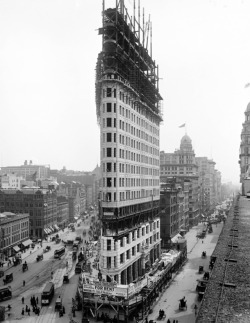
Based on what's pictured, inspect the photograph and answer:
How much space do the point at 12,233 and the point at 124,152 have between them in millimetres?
46038

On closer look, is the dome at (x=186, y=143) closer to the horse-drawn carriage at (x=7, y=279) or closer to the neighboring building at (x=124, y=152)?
the neighboring building at (x=124, y=152)

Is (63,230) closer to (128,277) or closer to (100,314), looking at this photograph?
(128,277)

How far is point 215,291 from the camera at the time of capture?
1934cm

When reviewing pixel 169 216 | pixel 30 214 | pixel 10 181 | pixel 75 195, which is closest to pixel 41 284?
pixel 169 216

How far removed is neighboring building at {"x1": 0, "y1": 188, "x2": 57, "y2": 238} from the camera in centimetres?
11000

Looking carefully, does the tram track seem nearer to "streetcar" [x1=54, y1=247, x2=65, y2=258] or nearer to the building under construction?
the building under construction

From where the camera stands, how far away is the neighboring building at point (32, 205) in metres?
110

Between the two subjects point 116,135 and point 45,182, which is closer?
point 116,135

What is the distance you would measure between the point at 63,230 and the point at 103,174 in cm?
7304

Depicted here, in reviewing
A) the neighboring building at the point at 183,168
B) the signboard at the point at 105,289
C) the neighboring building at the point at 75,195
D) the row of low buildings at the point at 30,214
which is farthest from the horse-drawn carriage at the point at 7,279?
the neighboring building at the point at 183,168

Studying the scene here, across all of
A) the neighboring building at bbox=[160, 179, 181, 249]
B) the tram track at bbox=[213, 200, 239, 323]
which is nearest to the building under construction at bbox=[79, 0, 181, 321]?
the tram track at bbox=[213, 200, 239, 323]

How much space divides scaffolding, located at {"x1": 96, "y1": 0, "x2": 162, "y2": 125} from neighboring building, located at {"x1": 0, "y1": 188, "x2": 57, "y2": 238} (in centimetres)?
5287

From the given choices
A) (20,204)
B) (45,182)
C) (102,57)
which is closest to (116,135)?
(102,57)

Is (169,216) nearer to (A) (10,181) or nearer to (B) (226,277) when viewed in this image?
(B) (226,277)
